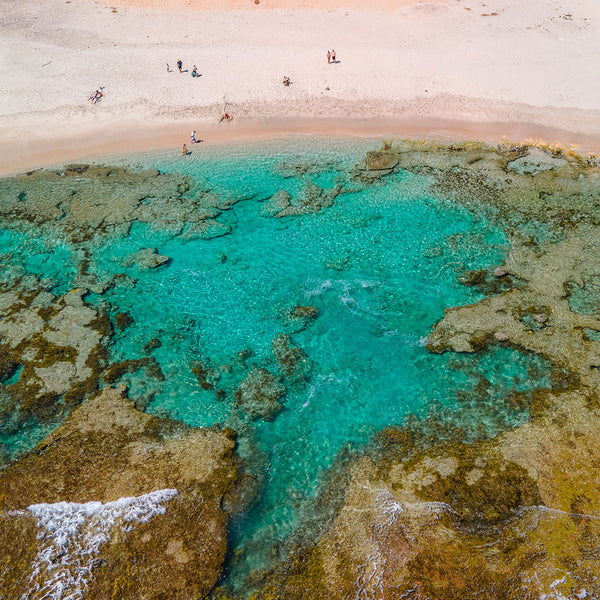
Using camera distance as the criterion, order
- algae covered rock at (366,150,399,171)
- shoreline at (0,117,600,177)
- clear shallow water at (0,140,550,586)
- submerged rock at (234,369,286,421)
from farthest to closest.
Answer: shoreline at (0,117,600,177), algae covered rock at (366,150,399,171), submerged rock at (234,369,286,421), clear shallow water at (0,140,550,586)

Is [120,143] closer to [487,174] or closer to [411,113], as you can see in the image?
[411,113]

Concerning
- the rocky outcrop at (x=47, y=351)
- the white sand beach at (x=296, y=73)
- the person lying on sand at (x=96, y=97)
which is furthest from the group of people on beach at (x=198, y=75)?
the rocky outcrop at (x=47, y=351)

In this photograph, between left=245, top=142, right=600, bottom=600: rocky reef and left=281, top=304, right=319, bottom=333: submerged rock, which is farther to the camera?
left=281, top=304, right=319, bottom=333: submerged rock

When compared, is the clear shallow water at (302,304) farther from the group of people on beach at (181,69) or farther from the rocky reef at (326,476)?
the group of people on beach at (181,69)

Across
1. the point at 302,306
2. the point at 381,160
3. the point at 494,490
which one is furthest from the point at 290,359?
the point at 381,160

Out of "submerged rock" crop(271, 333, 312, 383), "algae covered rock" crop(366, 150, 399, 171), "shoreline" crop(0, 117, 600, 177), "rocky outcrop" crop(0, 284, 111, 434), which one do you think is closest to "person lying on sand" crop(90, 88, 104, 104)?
"shoreline" crop(0, 117, 600, 177)

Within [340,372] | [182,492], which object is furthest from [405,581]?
[340,372]

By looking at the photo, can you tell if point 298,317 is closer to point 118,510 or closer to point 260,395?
point 260,395

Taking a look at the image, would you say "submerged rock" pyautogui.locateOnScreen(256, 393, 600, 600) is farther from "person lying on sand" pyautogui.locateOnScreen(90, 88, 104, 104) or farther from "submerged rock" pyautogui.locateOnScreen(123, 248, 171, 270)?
"person lying on sand" pyautogui.locateOnScreen(90, 88, 104, 104)
